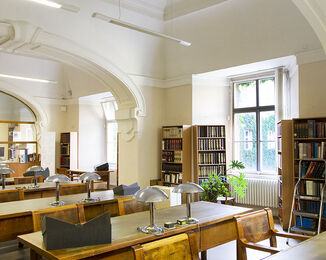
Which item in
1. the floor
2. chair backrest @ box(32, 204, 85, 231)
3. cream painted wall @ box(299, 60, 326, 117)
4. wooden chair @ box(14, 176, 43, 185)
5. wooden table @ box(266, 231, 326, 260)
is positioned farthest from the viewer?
wooden chair @ box(14, 176, 43, 185)

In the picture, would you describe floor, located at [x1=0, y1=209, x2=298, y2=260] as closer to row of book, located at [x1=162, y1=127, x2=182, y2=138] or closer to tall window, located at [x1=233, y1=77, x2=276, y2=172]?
tall window, located at [x1=233, y1=77, x2=276, y2=172]

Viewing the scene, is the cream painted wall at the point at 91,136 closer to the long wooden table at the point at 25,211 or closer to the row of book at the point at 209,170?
the row of book at the point at 209,170

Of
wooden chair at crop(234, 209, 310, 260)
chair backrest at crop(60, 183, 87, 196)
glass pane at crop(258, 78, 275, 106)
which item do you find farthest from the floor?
glass pane at crop(258, 78, 275, 106)

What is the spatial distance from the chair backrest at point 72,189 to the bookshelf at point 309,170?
13.1 ft

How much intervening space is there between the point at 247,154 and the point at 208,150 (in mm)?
1312

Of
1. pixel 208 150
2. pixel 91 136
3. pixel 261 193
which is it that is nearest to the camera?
pixel 261 193

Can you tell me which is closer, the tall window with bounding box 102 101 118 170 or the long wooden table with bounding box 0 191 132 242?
the long wooden table with bounding box 0 191 132 242

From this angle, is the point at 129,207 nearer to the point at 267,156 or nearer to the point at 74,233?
the point at 74,233

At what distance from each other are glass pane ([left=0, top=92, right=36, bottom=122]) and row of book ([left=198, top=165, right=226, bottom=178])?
24.7 feet

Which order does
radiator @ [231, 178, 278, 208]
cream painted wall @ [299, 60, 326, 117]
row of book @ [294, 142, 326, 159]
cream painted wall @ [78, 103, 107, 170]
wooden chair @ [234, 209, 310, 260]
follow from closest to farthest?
wooden chair @ [234, 209, 310, 260]
row of book @ [294, 142, 326, 159]
cream painted wall @ [299, 60, 326, 117]
radiator @ [231, 178, 278, 208]
cream painted wall @ [78, 103, 107, 170]

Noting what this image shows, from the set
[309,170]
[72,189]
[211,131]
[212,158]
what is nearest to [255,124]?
[211,131]

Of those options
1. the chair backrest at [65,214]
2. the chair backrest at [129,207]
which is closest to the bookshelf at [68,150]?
the chair backrest at [129,207]

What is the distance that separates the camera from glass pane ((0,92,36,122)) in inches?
478

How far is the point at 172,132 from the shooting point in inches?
344
